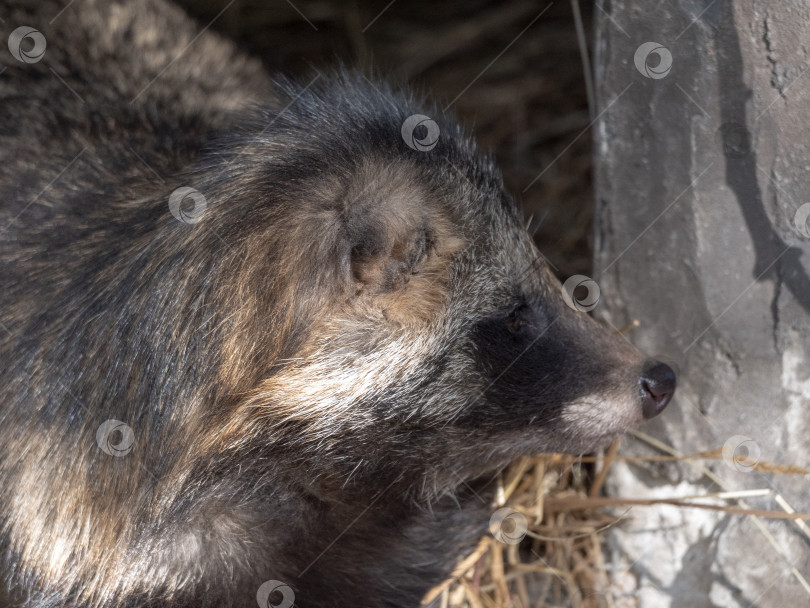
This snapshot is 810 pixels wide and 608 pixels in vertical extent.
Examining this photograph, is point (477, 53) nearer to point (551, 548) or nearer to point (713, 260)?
point (713, 260)

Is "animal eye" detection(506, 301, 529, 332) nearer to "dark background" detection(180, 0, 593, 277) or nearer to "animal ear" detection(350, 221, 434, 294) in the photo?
"animal ear" detection(350, 221, 434, 294)

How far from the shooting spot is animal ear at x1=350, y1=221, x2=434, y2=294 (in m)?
2.37

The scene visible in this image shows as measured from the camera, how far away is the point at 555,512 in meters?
3.66

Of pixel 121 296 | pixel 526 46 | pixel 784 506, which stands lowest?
pixel 121 296

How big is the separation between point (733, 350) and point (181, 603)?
6.17 feet

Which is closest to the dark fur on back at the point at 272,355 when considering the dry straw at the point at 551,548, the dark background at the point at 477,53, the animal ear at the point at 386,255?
the animal ear at the point at 386,255

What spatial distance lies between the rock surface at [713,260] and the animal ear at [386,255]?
100 cm

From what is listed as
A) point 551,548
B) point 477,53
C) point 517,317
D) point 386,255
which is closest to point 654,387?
point 517,317

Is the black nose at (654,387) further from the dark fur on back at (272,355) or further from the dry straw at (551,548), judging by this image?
the dry straw at (551,548)

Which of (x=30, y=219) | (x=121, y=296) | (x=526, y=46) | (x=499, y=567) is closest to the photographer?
(x=121, y=296)

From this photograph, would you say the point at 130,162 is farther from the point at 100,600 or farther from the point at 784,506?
the point at 784,506

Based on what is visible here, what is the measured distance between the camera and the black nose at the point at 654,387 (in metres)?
2.73

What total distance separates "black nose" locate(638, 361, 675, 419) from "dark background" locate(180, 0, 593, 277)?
2.52 metres

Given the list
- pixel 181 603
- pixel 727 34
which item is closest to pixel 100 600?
pixel 181 603
